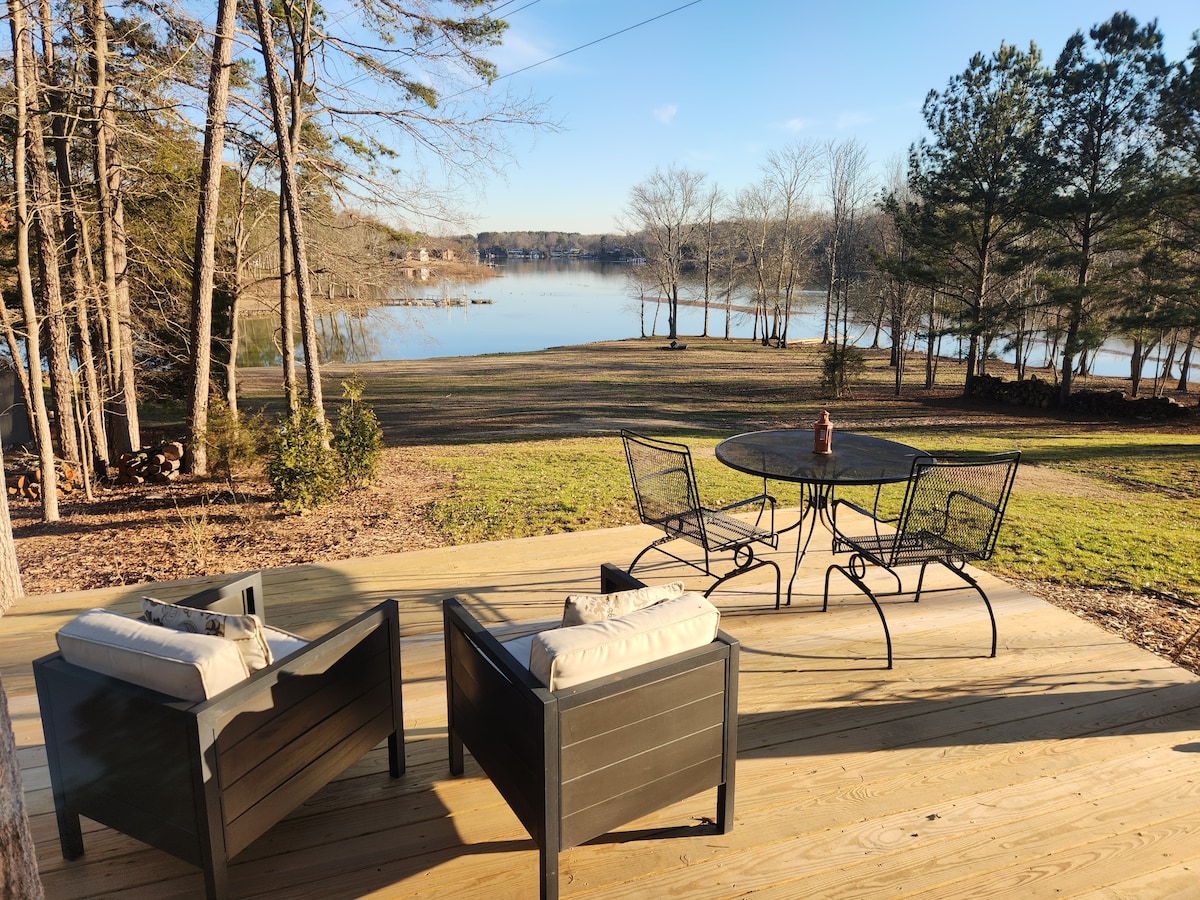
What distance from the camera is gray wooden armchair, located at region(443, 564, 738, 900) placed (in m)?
1.69

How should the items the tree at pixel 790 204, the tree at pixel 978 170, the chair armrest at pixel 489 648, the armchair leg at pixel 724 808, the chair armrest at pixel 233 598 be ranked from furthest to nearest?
the tree at pixel 790 204
the tree at pixel 978 170
the chair armrest at pixel 233 598
the armchair leg at pixel 724 808
the chair armrest at pixel 489 648

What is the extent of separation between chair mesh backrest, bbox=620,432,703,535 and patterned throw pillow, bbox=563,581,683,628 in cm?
127

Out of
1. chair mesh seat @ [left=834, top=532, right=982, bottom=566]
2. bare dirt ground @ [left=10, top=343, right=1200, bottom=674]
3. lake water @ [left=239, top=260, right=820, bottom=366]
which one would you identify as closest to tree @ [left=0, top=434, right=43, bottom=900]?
chair mesh seat @ [left=834, top=532, right=982, bottom=566]

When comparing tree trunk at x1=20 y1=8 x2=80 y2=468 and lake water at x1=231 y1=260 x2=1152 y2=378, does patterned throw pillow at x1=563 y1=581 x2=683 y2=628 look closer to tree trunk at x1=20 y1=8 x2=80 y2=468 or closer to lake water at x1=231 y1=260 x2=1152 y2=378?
tree trunk at x1=20 y1=8 x2=80 y2=468

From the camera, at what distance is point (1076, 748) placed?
246cm

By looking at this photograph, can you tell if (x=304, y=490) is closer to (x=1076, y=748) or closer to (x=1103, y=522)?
(x=1076, y=748)

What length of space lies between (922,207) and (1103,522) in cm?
1135

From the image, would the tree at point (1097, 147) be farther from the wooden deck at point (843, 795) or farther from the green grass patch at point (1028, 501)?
the wooden deck at point (843, 795)

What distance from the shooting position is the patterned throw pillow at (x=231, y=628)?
5.92 ft

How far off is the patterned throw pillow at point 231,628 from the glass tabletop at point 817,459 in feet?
6.58

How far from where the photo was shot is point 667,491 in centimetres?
376

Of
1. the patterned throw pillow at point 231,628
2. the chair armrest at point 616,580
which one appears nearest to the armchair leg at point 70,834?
the patterned throw pillow at point 231,628

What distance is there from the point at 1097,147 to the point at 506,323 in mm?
33770

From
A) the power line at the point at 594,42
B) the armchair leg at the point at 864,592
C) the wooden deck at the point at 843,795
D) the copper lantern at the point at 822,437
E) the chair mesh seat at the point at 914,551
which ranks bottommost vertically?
the wooden deck at the point at 843,795
